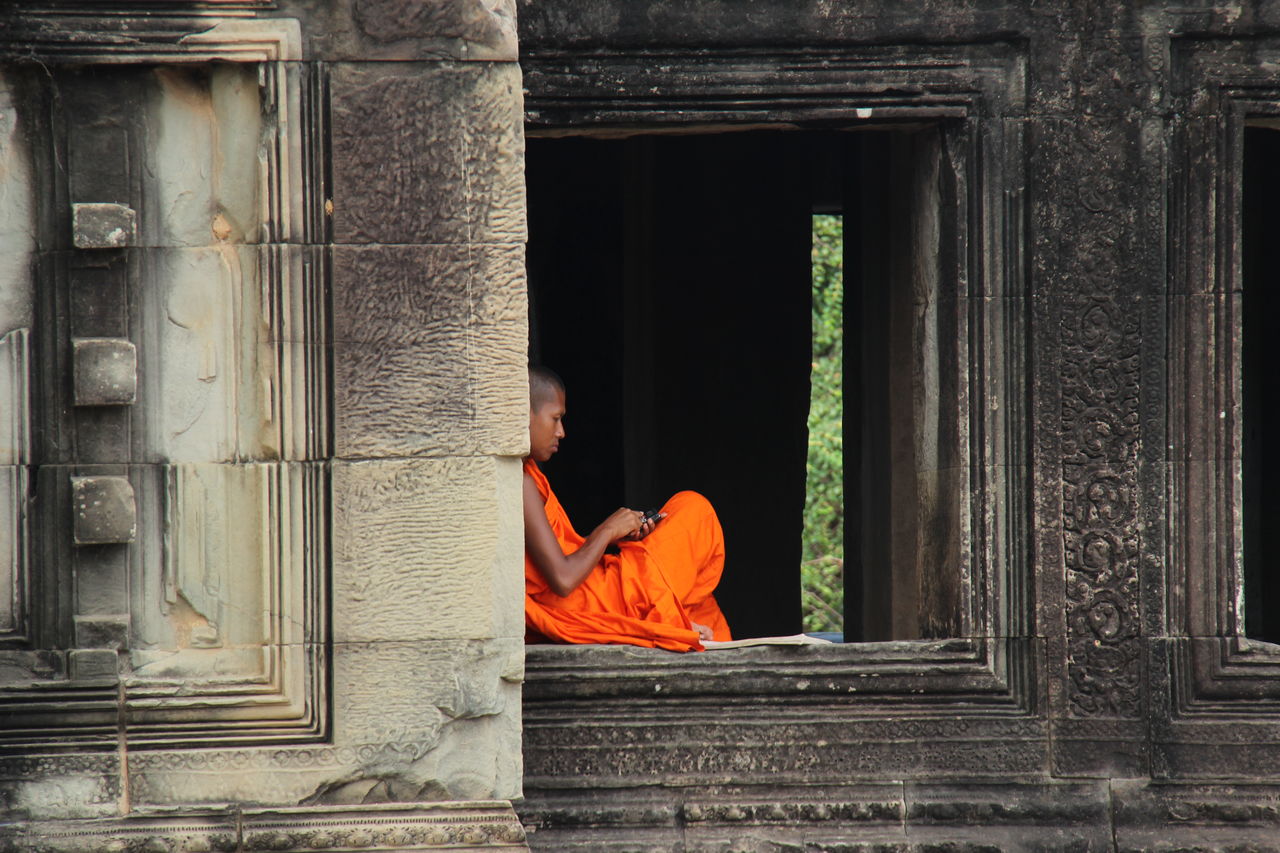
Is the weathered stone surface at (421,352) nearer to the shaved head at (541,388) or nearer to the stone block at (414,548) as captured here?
the stone block at (414,548)

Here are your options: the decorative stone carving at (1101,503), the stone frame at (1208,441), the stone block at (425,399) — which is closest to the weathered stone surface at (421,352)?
the stone block at (425,399)

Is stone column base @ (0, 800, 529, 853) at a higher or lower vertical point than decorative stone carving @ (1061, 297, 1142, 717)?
lower

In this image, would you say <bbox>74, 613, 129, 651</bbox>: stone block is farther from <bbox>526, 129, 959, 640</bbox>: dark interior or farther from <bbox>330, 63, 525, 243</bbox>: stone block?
<bbox>526, 129, 959, 640</bbox>: dark interior

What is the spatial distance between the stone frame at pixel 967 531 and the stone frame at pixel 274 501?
3.45ft

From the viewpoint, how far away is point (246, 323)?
4.21 metres

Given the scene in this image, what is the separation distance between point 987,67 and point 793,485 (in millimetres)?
3768

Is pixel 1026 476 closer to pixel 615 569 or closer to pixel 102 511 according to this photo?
pixel 615 569

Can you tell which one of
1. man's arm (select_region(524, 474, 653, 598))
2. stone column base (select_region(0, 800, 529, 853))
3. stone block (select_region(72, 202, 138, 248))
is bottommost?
stone column base (select_region(0, 800, 529, 853))

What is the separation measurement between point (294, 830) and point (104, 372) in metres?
1.33

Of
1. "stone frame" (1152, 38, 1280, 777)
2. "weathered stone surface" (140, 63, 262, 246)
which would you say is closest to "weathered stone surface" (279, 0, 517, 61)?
"weathered stone surface" (140, 63, 262, 246)

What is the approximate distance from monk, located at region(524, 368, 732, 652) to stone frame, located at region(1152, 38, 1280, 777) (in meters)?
1.59

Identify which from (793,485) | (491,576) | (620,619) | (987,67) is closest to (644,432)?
(793,485)

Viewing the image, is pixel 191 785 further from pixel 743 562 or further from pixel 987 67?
pixel 743 562

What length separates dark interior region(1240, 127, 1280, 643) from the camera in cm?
750
